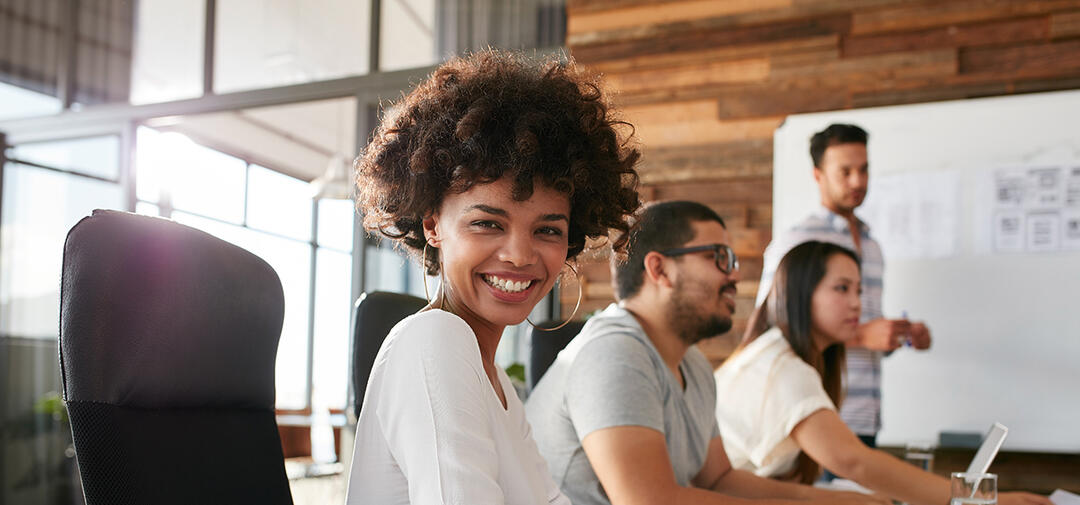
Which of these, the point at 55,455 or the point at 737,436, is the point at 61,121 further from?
the point at 737,436

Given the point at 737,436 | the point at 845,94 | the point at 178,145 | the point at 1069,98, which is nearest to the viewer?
the point at 737,436

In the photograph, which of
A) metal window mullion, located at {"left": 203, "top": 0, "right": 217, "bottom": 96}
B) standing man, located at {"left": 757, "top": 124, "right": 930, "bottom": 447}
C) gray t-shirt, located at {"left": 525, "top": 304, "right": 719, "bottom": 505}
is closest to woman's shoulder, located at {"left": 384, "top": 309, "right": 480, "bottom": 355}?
gray t-shirt, located at {"left": 525, "top": 304, "right": 719, "bottom": 505}

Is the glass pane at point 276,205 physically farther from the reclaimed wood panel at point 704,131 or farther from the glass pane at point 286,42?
the reclaimed wood panel at point 704,131

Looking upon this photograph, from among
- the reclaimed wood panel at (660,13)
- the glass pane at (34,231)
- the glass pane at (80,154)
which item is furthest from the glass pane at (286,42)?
the reclaimed wood panel at (660,13)

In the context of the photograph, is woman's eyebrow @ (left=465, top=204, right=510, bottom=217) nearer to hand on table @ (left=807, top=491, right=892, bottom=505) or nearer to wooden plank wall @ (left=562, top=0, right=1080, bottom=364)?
hand on table @ (left=807, top=491, right=892, bottom=505)

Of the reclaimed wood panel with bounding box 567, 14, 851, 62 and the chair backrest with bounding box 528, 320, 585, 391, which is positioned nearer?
the chair backrest with bounding box 528, 320, 585, 391

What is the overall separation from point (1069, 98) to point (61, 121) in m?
4.58

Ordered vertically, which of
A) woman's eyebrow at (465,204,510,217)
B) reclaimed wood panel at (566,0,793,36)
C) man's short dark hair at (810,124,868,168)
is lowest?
woman's eyebrow at (465,204,510,217)

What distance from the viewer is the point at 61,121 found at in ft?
16.2

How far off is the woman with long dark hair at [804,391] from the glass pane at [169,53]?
3114 mm

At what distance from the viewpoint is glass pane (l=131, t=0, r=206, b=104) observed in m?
4.71

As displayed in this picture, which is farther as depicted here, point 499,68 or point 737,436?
point 737,436

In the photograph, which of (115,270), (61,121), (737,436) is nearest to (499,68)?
(115,270)

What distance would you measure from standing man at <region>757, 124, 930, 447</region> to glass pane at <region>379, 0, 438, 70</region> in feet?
5.81
